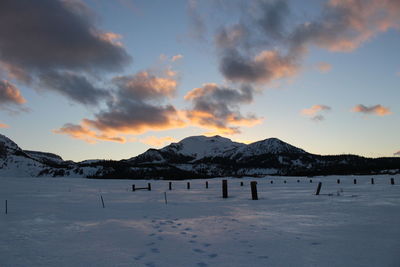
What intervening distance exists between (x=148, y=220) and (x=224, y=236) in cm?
504

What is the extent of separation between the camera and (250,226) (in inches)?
466

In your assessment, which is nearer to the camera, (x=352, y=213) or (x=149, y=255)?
(x=149, y=255)

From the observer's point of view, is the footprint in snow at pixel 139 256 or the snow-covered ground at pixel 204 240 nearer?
the snow-covered ground at pixel 204 240

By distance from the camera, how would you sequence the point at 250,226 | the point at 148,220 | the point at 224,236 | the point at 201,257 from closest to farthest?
the point at 201,257 < the point at 224,236 < the point at 250,226 < the point at 148,220

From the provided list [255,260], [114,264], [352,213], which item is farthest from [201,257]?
[352,213]

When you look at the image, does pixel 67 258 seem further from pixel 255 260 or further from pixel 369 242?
pixel 369 242

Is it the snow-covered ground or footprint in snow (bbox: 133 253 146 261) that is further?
footprint in snow (bbox: 133 253 146 261)

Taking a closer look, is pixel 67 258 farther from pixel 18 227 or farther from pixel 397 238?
pixel 397 238

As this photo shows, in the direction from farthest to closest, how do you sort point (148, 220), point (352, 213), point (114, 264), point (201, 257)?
point (352, 213) < point (148, 220) < point (201, 257) < point (114, 264)

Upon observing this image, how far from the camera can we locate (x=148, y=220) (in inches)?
541

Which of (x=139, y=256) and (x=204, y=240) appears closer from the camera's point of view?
(x=139, y=256)

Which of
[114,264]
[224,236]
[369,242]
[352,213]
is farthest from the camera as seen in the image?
[352,213]

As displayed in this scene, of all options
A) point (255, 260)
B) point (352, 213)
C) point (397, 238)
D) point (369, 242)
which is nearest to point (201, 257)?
point (255, 260)

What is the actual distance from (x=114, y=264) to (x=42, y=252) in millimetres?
2567
